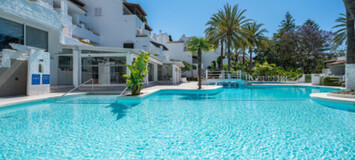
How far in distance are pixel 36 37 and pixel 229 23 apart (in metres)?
22.2

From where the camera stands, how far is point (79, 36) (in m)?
21.6

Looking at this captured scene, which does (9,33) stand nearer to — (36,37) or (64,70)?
(36,37)

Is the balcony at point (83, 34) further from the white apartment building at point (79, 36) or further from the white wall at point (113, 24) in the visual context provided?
the white wall at point (113, 24)

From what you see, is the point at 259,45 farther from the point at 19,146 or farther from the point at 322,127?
the point at 19,146

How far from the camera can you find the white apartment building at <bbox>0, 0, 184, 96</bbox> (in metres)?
12.1

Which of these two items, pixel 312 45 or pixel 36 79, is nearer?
pixel 36 79

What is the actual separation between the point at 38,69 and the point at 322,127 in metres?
14.7

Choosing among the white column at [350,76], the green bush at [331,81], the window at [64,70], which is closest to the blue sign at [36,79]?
the window at [64,70]

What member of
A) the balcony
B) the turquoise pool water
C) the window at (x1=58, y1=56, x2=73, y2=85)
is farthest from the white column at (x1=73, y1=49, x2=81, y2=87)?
the turquoise pool water

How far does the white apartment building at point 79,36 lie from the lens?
1214 cm

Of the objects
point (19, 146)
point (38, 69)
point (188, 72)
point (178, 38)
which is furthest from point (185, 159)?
point (178, 38)

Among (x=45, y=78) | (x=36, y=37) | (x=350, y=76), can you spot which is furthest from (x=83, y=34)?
(x=350, y=76)

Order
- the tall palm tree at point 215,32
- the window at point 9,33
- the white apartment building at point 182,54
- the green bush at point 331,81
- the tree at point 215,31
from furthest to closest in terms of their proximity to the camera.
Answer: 1. the white apartment building at point 182,54
2. the tall palm tree at point 215,32
3. the tree at point 215,31
4. the green bush at point 331,81
5. the window at point 9,33

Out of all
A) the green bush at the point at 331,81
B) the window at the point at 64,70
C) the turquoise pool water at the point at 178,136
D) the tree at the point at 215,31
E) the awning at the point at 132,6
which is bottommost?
the turquoise pool water at the point at 178,136
